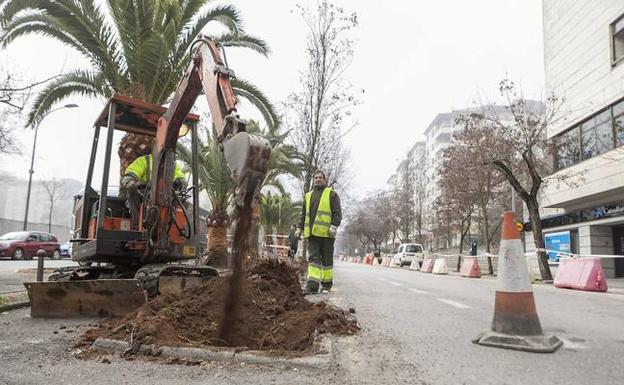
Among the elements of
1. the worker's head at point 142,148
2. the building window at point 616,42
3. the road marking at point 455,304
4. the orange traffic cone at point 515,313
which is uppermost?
the building window at point 616,42

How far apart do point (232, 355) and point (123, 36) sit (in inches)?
424

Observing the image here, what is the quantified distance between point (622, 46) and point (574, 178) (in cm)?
626

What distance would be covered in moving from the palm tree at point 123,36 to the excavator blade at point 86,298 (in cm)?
738

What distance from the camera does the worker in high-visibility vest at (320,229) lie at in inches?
344

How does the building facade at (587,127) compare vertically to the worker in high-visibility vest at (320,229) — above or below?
above

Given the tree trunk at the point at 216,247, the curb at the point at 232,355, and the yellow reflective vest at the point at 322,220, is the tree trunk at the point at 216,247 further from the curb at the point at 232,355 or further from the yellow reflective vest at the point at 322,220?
the curb at the point at 232,355

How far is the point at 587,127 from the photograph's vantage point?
24.6 metres

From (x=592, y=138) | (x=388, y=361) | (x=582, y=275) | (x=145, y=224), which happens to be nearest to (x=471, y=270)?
(x=592, y=138)

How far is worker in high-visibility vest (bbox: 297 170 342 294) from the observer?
874 cm

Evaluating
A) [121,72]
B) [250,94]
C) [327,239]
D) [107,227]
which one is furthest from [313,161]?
[107,227]

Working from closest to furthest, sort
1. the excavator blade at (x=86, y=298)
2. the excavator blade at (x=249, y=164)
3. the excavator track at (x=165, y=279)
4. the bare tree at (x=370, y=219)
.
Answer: the excavator blade at (x=249, y=164) < the excavator blade at (x=86, y=298) < the excavator track at (x=165, y=279) < the bare tree at (x=370, y=219)

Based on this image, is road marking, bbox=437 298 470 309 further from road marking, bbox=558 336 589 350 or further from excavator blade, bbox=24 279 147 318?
excavator blade, bbox=24 279 147 318

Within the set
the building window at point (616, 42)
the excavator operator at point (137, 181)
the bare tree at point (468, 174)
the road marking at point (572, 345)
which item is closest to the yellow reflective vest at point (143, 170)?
the excavator operator at point (137, 181)

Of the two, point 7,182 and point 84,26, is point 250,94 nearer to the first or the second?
point 84,26
